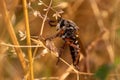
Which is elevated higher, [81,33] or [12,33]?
[12,33]

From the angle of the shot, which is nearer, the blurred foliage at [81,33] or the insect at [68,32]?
the insect at [68,32]

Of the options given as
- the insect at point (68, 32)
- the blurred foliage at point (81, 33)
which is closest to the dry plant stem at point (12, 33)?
the insect at point (68, 32)

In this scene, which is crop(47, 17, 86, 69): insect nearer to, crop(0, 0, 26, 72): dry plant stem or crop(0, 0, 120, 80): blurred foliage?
crop(0, 0, 26, 72): dry plant stem

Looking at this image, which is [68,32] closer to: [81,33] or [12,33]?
[12,33]

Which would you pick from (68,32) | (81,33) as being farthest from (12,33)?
(81,33)

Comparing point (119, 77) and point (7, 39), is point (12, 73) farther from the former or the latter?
point (119, 77)

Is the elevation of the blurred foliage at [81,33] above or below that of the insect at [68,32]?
below

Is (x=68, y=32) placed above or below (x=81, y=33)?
above

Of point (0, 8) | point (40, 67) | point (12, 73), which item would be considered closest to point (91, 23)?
point (40, 67)

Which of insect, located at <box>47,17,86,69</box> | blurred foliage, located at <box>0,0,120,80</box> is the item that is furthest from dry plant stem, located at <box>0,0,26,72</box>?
blurred foliage, located at <box>0,0,120,80</box>

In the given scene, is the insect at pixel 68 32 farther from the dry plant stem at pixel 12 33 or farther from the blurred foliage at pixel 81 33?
the blurred foliage at pixel 81 33

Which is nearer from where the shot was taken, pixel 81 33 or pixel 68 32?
pixel 68 32
